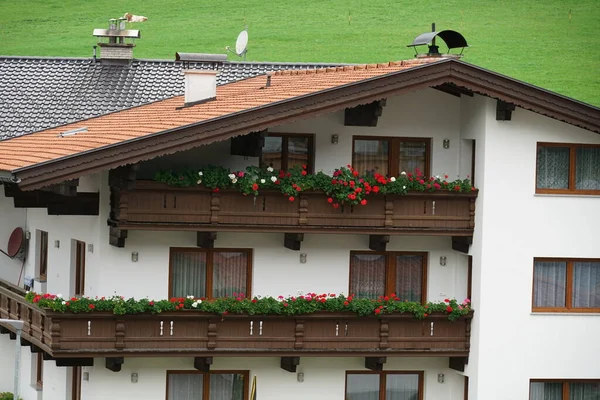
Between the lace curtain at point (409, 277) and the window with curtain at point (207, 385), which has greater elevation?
the lace curtain at point (409, 277)

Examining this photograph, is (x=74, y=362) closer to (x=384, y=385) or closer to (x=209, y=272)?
(x=209, y=272)

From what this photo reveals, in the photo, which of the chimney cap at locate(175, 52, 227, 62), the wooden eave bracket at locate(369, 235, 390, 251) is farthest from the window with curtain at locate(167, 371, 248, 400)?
the chimney cap at locate(175, 52, 227, 62)

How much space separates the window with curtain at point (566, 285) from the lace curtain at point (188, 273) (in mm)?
6745

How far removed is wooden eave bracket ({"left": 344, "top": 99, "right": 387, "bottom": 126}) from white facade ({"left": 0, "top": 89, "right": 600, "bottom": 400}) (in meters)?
0.27

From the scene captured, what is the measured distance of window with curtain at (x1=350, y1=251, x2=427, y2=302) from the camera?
30.1 m

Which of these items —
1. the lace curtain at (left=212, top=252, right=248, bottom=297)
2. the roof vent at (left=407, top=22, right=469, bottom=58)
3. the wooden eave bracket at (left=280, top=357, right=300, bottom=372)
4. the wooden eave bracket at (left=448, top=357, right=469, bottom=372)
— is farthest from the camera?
the roof vent at (left=407, top=22, right=469, bottom=58)

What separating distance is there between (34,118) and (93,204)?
1291 cm

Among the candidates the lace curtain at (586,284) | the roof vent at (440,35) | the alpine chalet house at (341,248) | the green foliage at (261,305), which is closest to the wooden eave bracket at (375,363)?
the alpine chalet house at (341,248)

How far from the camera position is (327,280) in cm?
2984

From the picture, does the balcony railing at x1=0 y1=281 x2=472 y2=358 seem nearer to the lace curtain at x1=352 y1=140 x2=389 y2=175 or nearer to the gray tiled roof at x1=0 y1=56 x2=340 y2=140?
the lace curtain at x1=352 y1=140 x2=389 y2=175

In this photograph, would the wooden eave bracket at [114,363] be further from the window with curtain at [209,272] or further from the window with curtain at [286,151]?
the window with curtain at [286,151]

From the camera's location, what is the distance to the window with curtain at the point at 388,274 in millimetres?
30125

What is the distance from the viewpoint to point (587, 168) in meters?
29.8

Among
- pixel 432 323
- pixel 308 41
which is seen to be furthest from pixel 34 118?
pixel 308 41
